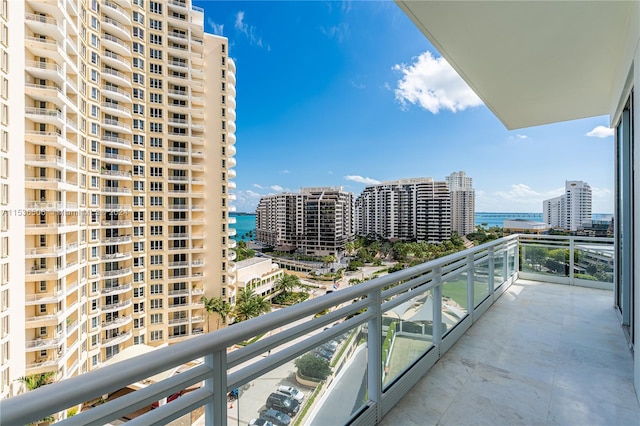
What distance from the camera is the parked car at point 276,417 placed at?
122 centimetres

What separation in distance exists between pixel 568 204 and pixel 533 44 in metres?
8.74

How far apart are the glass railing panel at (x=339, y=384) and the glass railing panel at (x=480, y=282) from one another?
233cm

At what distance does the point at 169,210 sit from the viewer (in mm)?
28703

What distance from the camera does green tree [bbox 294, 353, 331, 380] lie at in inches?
54.0

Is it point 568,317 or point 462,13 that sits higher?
point 462,13

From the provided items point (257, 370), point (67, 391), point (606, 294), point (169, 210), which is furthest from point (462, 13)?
point (169, 210)

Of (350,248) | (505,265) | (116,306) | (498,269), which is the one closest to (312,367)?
(498,269)

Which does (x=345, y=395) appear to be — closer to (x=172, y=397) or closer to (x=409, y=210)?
(x=172, y=397)

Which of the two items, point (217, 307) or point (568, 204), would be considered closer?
point (568, 204)

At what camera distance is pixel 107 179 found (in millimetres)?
26375

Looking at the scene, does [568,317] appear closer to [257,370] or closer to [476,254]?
[476,254]

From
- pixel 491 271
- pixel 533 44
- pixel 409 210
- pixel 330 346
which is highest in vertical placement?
pixel 533 44

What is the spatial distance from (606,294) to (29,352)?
97.3 feet

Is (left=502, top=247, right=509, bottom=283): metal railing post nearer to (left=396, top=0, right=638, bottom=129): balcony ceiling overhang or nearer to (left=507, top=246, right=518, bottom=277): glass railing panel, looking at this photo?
(left=507, top=246, right=518, bottom=277): glass railing panel
